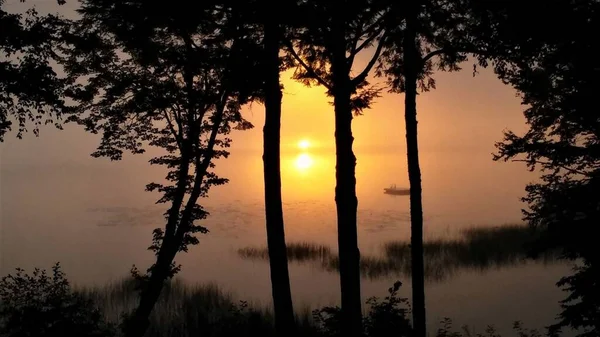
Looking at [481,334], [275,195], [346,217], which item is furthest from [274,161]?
[481,334]

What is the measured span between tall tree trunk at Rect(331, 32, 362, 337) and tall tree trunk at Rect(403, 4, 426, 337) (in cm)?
198

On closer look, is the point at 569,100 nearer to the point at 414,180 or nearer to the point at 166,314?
the point at 414,180

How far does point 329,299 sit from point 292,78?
13394 mm

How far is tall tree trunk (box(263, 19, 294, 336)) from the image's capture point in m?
10.2

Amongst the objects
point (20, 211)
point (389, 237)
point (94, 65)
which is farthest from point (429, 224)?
point (20, 211)

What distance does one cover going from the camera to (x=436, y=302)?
22.7 meters

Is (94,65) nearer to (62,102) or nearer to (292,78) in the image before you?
(62,102)

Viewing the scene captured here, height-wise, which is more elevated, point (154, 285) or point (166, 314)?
point (154, 285)

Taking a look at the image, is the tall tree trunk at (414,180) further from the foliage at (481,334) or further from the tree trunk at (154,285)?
the tree trunk at (154,285)

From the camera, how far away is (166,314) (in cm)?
1842

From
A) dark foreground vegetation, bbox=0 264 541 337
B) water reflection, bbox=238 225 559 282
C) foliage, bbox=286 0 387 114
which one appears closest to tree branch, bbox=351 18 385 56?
foliage, bbox=286 0 387 114

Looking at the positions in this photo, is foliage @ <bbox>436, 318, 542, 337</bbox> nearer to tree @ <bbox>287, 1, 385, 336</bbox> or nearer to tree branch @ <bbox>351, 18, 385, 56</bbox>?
tree @ <bbox>287, 1, 385, 336</bbox>

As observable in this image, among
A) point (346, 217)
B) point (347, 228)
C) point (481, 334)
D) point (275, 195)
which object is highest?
point (275, 195)

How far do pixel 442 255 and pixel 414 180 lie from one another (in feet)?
69.4
